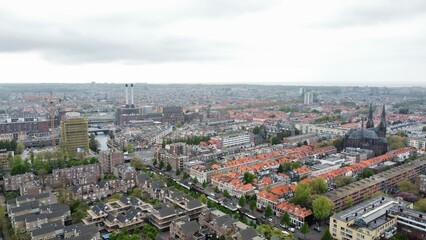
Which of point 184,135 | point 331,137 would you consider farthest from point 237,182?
point 331,137

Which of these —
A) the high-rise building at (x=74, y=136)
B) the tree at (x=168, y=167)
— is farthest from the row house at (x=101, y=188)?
the high-rise building at (x=74, y=136)

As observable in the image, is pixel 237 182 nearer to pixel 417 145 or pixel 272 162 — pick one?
pixel 272 162

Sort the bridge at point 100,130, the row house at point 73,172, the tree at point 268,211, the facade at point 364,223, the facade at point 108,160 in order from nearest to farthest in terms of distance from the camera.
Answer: the facade at point 364,223 < the tree at point 268,211 < the row house at point 73,172 < the facade at point 108,160 < the bridge at point 100,130

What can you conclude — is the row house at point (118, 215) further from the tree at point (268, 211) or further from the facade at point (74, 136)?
the facade at point (74, 136)

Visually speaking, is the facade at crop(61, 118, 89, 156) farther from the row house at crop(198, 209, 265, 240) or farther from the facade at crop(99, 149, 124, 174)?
the row house at crop(198, 209, 265, 240)

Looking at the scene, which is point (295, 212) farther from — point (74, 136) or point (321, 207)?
point (74, 136)

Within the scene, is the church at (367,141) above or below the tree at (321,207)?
above

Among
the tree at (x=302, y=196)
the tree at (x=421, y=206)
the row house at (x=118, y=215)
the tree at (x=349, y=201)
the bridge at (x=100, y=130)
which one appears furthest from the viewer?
the bridge at (x=100, y=130)
